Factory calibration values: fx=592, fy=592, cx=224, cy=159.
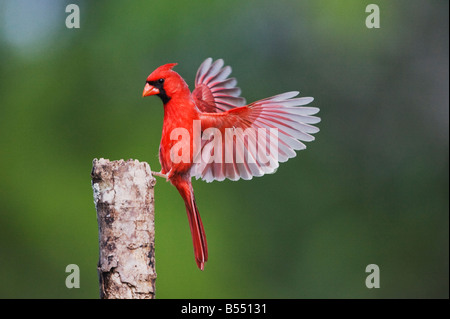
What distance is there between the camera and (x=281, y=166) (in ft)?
22.8

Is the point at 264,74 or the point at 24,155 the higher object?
the point at 264,74

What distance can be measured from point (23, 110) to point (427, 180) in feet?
16.6

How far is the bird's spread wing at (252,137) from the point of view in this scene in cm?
286

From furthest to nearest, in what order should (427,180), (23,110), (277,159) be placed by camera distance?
(427,180) → (23,110) → (277,159)

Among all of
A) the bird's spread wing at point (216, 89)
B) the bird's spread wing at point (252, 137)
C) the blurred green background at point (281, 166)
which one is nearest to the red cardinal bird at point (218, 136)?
the bird's spread wing at point (252, 137)

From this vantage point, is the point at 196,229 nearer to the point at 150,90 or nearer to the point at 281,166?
the point at 150,90

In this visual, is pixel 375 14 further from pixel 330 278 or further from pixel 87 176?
pixel 87 176

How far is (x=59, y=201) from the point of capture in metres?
6.02

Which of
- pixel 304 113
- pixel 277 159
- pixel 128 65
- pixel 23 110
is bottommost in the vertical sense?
pixel 277 159

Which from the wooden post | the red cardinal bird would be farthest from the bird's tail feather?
the wooden post

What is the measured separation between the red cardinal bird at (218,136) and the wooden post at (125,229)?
41 centimetres

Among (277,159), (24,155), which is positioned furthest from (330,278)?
(277,159)

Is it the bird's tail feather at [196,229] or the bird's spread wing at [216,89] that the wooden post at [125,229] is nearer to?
the bird's tail feather at [196,229]

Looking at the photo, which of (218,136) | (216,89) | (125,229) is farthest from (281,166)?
(125,229)
